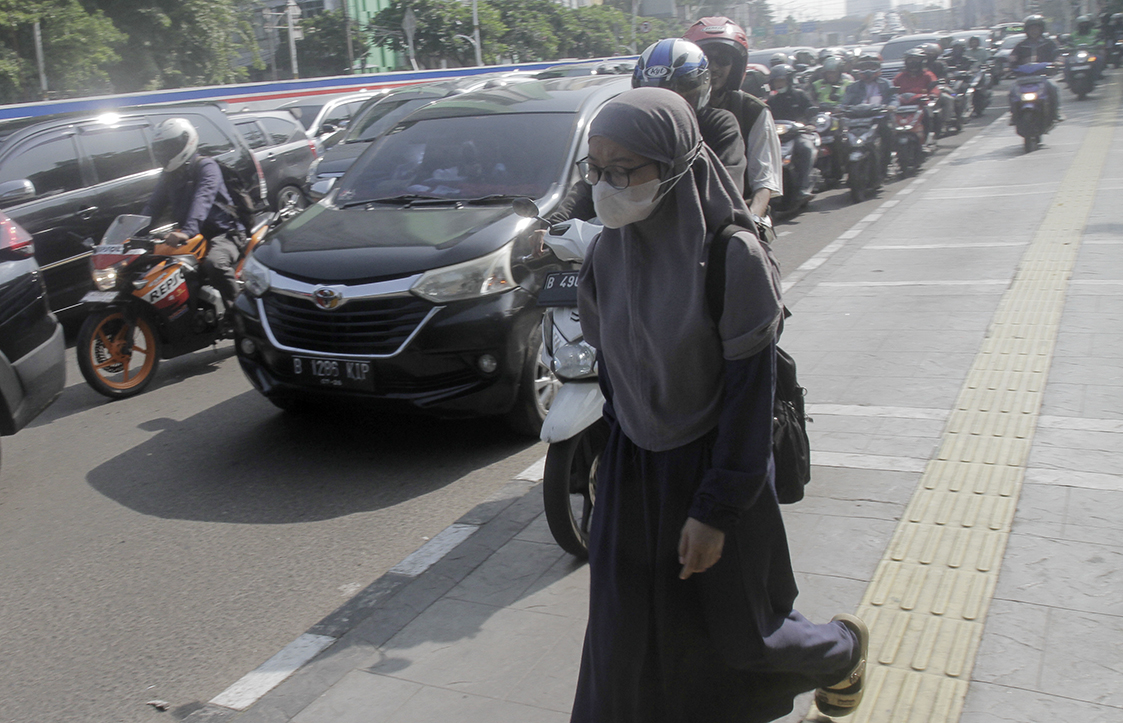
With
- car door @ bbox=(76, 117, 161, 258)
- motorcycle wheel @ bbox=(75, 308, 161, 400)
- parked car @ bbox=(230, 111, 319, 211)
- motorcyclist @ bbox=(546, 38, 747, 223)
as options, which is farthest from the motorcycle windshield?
parked car @ bbox=(230, 111, 319, 211)

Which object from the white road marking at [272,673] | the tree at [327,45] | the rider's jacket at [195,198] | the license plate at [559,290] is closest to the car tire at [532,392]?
the license plate at [559,290]

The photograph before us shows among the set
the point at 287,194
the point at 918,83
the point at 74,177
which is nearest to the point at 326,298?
the point at 74,177

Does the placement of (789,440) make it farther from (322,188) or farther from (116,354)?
(116,354)

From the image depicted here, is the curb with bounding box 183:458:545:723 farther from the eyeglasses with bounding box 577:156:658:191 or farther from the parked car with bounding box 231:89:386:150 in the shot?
the parked car with bounding box 231:89:386:150

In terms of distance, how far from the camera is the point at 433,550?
4297 mm

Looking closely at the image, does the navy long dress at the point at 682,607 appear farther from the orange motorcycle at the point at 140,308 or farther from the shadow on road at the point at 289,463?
the orange motorcycle at the point at 140,308

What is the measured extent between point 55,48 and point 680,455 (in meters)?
38.4

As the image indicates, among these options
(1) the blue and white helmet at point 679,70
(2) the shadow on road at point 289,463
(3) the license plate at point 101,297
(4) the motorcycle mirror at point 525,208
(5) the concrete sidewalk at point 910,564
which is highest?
(1) the blue and white helmet at point 679,70

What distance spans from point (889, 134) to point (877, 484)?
1110 centimetres

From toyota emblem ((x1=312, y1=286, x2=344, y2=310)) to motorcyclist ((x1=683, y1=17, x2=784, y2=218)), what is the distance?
2007 mm

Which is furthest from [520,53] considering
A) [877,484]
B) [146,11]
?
[877,484]

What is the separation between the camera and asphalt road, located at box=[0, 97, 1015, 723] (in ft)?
11.9

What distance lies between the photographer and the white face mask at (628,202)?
2252mm

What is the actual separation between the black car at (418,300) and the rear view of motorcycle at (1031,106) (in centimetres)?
1248
